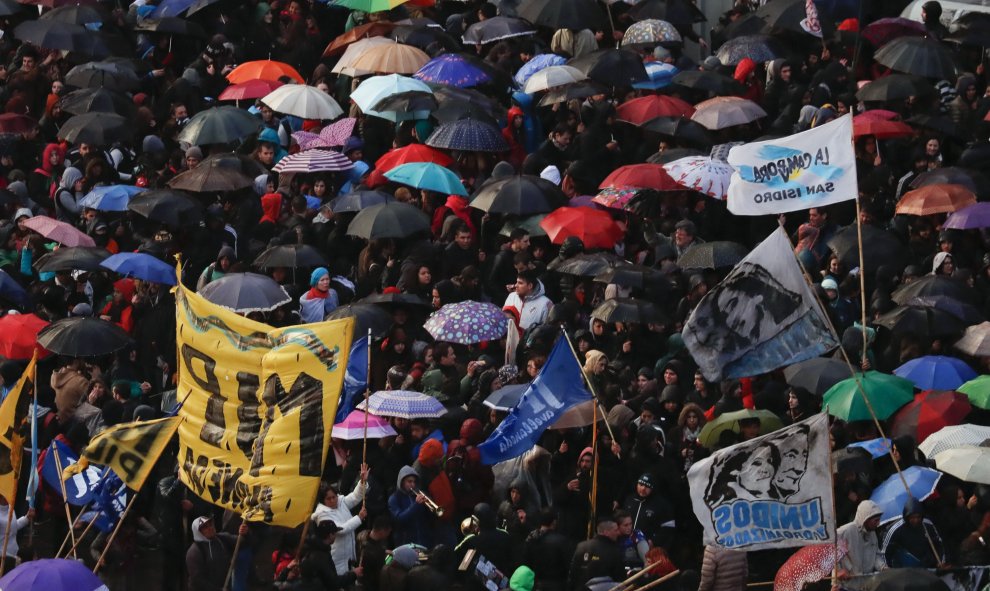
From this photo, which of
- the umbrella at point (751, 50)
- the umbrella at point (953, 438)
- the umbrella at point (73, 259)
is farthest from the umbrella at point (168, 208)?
the umbrella at point (953, 438)

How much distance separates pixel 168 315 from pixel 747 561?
637 cm

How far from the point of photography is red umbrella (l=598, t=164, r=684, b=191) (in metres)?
24.2

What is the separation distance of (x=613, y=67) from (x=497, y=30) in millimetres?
2205

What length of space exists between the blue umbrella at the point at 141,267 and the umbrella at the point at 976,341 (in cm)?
704

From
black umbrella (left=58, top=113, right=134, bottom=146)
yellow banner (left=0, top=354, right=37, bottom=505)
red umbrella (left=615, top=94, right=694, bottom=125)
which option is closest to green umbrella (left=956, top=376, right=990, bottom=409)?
red umbrella (left=615, top=94, right=694, bottom=125)

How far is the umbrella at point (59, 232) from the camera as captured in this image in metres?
24.6

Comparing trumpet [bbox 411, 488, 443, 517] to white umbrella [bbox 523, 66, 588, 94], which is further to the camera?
white umbrella [bbox 523, 66, 588, 94]

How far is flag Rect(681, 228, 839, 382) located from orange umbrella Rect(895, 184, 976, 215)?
214 inches

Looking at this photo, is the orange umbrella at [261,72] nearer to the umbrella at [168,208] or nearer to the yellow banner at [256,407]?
the umbrella at [168,208]

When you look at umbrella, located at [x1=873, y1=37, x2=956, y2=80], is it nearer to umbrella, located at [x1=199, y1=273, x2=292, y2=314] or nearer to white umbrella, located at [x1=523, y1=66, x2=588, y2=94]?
white umbrella, located at [x1=523, y1=66, x2=588, y2=94]

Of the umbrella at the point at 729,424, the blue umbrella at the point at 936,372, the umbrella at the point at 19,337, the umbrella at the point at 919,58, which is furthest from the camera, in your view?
the umbrella at the point at 919,58

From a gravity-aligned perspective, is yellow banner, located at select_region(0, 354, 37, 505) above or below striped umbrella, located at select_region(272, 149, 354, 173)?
above

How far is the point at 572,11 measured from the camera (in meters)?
28.4

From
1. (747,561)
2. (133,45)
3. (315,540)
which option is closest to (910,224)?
(747,561)
